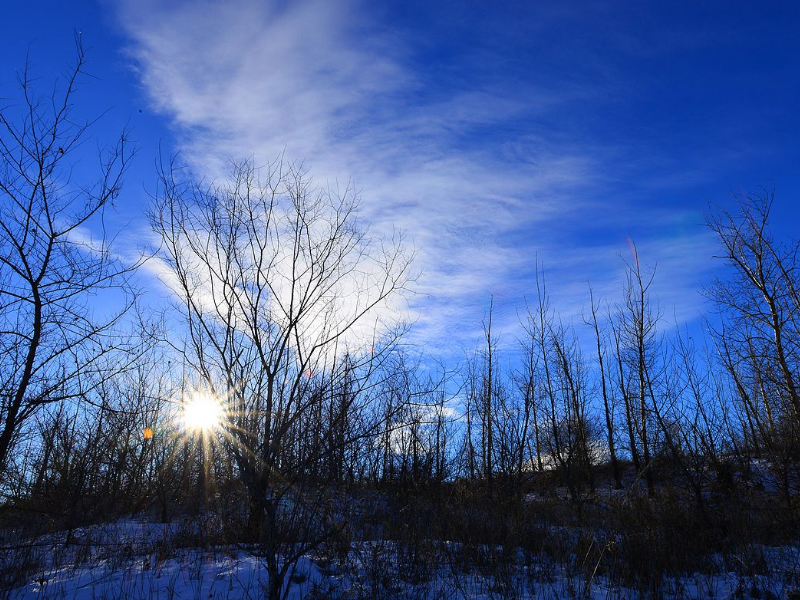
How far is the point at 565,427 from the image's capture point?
22016mm

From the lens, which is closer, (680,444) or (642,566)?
(642,566)

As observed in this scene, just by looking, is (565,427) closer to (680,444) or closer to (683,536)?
(680,444)

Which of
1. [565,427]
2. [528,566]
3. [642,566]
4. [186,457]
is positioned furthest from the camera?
[565,427]

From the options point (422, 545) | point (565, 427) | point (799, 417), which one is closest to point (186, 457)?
point (422, 545)

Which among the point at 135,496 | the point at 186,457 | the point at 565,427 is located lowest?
the point at 135,496

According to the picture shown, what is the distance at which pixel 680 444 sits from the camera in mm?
9531

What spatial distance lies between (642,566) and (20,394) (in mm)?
7284

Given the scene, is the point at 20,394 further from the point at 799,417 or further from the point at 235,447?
the point at 799,417

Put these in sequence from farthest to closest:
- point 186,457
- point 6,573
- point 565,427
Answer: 1. point 565,427
2. point 186,457
3. point 6,573

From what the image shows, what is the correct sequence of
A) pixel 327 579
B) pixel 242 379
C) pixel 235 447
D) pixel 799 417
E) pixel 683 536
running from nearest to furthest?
1. pixel 235 447
2. pixel 242 379
3. pixel 327 579
4. pixel 683 536
5. pixel 799 417

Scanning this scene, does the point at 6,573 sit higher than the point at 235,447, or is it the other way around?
the point at 235,447

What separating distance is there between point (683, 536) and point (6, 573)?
919 cm

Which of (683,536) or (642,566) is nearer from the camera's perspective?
(642,566)

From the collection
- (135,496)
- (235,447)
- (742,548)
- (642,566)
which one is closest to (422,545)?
(642,566)
